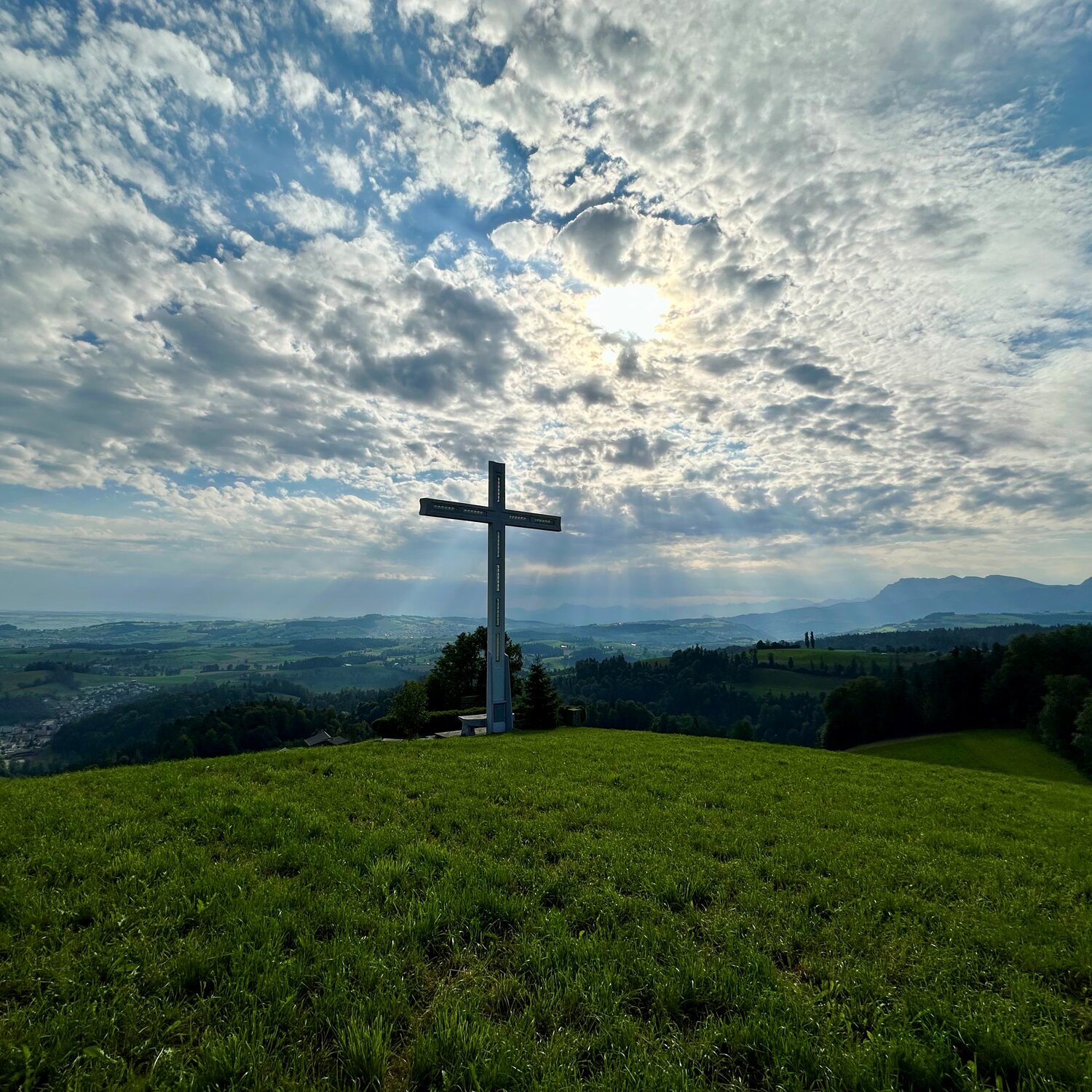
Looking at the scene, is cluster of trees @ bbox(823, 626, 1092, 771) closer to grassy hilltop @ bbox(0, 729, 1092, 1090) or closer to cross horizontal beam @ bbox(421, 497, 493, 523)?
cross horizontal beam @ bbox(421, 497, 493, 523)

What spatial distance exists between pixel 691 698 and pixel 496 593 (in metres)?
134

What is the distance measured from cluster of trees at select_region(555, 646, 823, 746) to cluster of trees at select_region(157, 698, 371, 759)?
42.1 meters

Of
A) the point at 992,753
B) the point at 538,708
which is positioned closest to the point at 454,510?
the point at 538,708

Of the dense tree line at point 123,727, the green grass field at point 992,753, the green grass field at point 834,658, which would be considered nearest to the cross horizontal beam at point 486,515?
the green grass field at point 992,753

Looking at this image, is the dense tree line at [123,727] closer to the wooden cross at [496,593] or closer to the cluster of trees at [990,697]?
the wooden cross at [496,593]

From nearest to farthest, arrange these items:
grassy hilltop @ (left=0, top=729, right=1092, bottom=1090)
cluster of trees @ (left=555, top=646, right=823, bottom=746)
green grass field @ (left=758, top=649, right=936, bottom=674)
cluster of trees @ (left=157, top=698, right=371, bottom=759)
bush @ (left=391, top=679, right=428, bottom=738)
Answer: grassy hilltop @ (left=0, top=729, right=1092, bottom=1090)
bush @ (left=391, top=679, right=428, bottom=738)
cluster of trees @ (left=157, top=698, right=371, bottom=759)
cluster of trees @ (left=555, top=646, right=823, bottom=746)
green grass field @ (left=758, top=649, right=936, bottom=674)

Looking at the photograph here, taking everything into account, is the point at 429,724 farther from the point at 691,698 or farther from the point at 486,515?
the point at 691,698

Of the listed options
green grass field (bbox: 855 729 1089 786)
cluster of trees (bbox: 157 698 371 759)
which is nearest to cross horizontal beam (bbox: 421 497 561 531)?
green grass field (bbox: 855 729 1089 786)

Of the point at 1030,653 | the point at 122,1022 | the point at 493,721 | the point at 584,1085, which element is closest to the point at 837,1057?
the point at 584,1085

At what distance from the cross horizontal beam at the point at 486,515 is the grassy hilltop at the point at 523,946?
47.9 ft

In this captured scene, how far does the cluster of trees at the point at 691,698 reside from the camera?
9975 cm

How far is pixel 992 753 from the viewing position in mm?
48625

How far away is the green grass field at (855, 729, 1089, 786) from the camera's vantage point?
144 feet

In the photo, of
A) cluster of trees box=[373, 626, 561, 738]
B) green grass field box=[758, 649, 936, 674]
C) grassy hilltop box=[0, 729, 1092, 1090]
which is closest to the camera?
grassy hilltop box=[0, 729, 1092, 1090]
